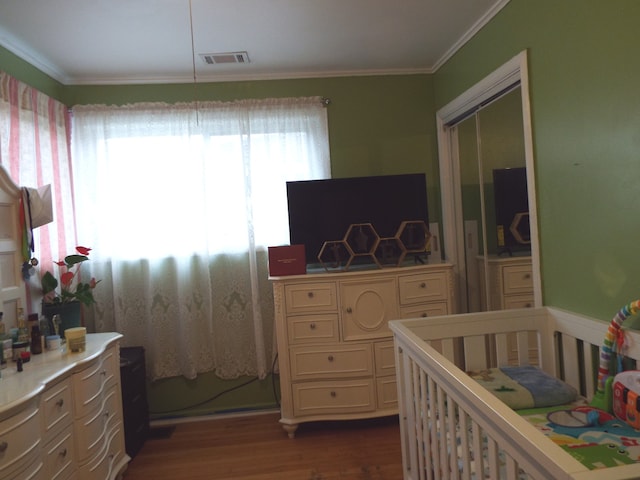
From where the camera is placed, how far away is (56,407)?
1754mm

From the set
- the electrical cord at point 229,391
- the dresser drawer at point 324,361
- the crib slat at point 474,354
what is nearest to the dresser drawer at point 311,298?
the dresser drawer at point 324,361

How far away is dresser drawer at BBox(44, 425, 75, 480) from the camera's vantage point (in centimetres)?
169

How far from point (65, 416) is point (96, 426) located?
0.88 feet

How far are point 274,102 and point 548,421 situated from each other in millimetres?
2531

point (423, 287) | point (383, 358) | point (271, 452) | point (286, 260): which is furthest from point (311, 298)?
point (271, 452)

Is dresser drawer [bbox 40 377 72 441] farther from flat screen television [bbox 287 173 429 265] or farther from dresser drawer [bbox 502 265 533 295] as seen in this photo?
dresser drawer [bbox 502 265 533 295]

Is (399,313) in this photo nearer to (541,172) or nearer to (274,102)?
(541,172)

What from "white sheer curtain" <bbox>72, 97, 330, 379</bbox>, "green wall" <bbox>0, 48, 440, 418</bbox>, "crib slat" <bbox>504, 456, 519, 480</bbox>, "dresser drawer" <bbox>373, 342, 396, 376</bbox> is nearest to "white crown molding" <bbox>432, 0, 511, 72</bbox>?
"green wall" <bbox>0, 48, 440, 418</bbox>

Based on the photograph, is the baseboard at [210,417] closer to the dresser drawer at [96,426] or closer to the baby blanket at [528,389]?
the dresser drawer at [96,426]

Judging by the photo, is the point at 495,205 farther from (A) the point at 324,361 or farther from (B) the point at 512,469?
(B) the point at 512,469

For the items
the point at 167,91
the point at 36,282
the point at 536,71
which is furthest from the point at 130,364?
the point at 536,71

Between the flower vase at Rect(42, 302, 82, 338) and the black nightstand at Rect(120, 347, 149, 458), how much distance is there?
398 mm

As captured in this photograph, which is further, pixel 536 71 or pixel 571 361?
pixel 536 71

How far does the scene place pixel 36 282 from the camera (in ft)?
7.77
